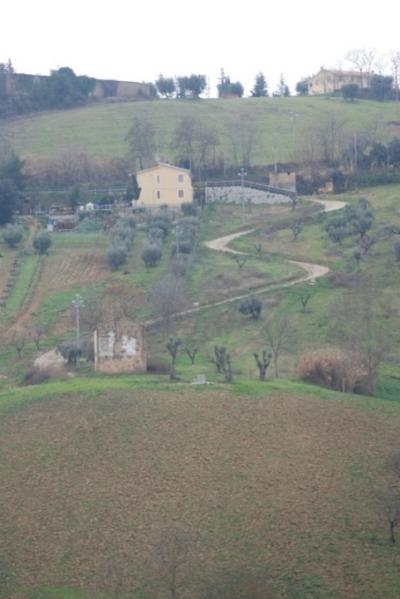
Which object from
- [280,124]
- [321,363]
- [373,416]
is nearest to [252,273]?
[321,363]

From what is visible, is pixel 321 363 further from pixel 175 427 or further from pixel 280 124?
pixel 280 124

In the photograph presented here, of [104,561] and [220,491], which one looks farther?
[220,491]

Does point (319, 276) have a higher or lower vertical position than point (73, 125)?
lower

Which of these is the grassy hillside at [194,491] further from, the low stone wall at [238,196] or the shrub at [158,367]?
the low stone wall at [238,196]

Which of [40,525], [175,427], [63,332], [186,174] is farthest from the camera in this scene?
[186,174]

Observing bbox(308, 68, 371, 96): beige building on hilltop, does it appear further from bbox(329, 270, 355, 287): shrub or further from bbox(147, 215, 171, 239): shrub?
bbox(329, 270, 355, 287): shrub

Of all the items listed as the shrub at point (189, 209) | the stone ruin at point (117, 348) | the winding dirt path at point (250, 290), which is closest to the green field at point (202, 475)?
the stone ruin at point (117, 348)

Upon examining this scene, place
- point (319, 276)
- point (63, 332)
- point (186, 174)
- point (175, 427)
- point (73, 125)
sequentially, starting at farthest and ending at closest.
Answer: point (73, 125), point (186, 174), point (319, 276), point (63, 332), point (175, 427)

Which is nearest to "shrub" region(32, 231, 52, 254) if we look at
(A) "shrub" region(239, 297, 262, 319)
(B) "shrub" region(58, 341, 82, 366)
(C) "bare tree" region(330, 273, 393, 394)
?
(A) "shrub" region(239, 297, 262, 319)
